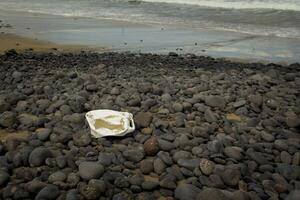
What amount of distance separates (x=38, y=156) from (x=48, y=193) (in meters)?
0.75

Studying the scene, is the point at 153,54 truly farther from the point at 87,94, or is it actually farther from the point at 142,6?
the point at 142,6

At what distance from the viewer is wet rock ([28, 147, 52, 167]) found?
461 centimetres

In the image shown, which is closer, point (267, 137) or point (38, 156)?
point (38, 156)

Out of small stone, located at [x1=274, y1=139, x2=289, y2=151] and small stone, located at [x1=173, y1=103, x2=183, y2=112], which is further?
small stone, located at [x1=173, y1=103, x2=183, y2=112]

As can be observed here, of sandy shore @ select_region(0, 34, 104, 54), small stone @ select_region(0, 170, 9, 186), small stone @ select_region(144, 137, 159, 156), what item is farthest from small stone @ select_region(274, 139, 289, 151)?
sandy shore @ select_region(0, 34, 104, 54)

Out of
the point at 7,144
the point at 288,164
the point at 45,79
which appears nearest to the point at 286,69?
the point at 288,164

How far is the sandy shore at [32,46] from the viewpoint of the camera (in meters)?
11.8

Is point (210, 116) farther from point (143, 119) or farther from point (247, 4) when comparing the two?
point (247, 4)

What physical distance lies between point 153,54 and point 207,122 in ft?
17.6

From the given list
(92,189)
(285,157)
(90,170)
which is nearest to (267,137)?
(285,157)

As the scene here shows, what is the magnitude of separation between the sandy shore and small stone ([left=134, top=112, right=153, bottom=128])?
6.24 m

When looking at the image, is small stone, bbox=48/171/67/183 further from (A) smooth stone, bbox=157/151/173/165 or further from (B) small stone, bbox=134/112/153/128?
(B) small stone, bbox=134/112/153/128

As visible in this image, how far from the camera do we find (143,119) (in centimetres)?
587

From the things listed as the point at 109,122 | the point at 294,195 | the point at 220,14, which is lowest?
the point at 294,195
